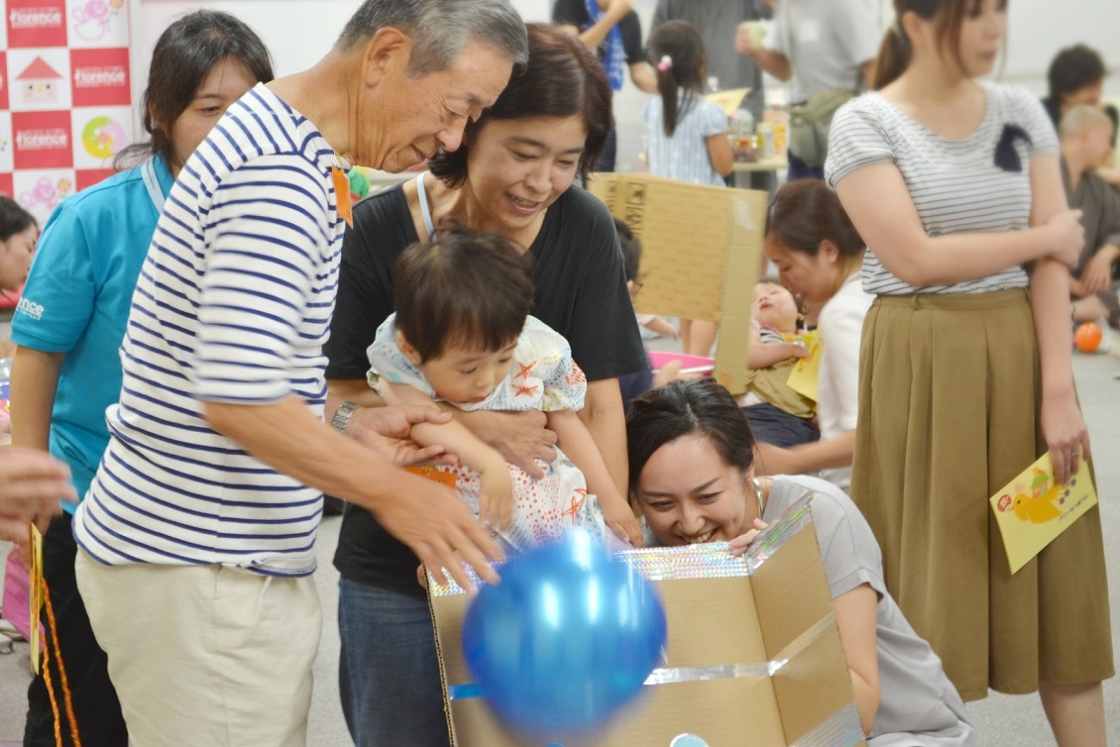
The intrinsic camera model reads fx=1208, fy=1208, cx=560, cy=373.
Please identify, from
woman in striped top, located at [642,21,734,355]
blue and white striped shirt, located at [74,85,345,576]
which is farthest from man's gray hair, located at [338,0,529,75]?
woman in striped top, located at [642,21,734,355]

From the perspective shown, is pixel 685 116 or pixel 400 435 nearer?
pixel 400 435

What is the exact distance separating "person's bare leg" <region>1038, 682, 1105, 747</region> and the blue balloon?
3.56ft

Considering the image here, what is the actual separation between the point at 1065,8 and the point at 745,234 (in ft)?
2.11

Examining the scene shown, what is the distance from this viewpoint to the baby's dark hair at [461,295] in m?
1.36

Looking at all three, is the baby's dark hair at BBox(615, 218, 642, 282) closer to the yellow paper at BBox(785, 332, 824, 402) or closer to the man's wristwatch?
the yellow paper at BBox(785, 332, 824, 402)

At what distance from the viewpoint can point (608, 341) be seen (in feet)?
5.06

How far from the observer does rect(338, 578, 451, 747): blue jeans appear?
1.46 meters

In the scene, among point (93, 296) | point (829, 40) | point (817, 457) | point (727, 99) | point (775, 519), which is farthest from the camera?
point (727, 99)

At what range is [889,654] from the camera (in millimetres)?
1567

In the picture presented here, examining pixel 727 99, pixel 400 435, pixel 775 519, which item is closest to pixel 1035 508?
pixel 775 519

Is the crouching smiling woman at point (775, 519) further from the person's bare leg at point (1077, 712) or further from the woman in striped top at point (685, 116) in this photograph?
the woman in striped top at point (685, 116)

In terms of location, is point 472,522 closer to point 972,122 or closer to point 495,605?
point 495,605

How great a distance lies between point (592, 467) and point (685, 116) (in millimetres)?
3786

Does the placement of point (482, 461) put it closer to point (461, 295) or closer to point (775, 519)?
point (461, 295)
